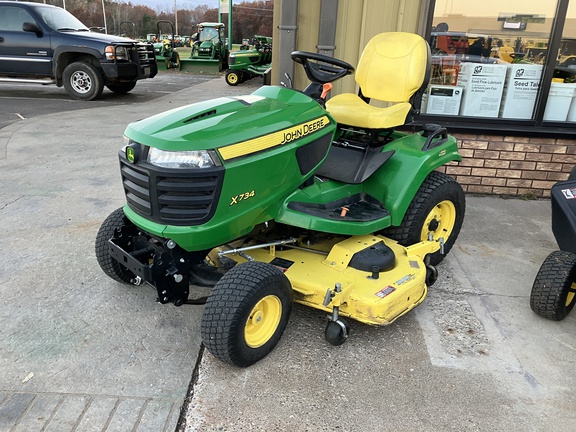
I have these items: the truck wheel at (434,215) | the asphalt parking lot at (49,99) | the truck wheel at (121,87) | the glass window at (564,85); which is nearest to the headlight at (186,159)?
the truck wheel at (434,215)

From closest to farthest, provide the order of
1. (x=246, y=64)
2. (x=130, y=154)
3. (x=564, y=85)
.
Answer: (x=130, y=154) → (x=564, y=85) → (x=246, y=64)

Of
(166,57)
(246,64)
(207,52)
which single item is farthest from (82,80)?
(207,52)

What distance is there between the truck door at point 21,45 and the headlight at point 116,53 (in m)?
1.22

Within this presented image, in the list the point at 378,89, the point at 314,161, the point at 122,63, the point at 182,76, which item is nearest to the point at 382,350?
the point at 314,161

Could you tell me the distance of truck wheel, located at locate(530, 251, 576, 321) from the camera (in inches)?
110

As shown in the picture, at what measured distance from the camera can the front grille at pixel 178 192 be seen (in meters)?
2.29

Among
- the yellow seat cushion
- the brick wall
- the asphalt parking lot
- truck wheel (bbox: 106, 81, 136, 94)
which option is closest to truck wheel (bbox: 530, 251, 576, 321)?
the yellow seat cushion

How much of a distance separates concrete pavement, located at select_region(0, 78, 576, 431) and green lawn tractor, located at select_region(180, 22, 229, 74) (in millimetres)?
16492

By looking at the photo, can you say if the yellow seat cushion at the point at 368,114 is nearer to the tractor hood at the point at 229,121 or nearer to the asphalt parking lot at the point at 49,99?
the tractor hood at the point at 229,121

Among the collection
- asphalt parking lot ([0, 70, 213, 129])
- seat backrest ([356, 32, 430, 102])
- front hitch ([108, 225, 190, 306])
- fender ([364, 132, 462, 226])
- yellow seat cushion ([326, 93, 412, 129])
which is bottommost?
asphalt parking lot ([0, 70, 213, 129])

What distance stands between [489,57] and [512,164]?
111cm

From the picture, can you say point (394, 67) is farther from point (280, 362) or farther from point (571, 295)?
point (280, 362)

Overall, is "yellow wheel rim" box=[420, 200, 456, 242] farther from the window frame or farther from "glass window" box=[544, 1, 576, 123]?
"glass window" box=[544, 1, 576, 123]

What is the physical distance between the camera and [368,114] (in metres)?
3.21
